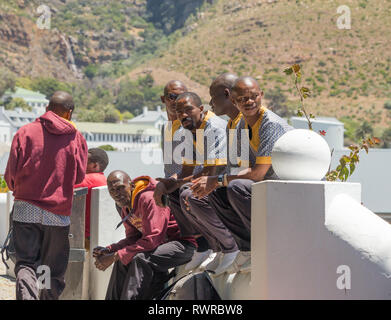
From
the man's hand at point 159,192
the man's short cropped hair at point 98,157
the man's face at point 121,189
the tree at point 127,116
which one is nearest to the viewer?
the man's hand at point 159,192

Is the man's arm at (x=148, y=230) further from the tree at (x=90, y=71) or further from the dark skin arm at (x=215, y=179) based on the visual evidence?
the tree at (x=90, y=71)

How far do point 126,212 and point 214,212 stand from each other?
102 cm

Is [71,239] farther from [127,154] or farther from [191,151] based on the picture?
[127,154]

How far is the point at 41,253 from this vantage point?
203 inches

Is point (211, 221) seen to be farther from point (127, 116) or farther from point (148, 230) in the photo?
point (127, 116)

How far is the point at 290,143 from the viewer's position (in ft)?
12.6

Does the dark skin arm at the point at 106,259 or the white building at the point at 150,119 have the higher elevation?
the dark skin arm at the point at 106,259

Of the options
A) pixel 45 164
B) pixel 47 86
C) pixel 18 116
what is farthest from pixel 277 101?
pixel 45 164

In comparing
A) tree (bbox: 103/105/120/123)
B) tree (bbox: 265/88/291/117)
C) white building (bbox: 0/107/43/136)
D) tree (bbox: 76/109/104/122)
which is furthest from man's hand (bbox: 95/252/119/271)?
tree (bbox: 103/105/120/123)

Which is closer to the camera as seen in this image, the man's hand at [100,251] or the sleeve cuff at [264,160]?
the sleeve cuff at [264,160]

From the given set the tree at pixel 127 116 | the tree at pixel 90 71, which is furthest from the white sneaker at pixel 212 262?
the tree at pixel 90 71

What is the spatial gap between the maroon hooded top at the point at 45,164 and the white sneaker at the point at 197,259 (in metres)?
0.91

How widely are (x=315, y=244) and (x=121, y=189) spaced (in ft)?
6.39

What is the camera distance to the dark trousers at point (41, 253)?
501 cm
